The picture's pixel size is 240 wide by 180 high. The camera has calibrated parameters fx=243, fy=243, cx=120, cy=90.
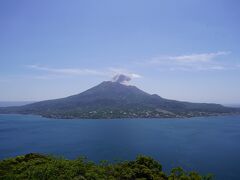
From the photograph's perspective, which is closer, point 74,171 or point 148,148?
point 74,171

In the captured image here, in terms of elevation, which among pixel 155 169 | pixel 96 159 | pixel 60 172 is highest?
pixel 60 172

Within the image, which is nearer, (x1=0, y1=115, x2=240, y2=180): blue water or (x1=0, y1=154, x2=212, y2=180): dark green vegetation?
(x1=0, y1=154, x2=212, y2=180): dark green vegetation

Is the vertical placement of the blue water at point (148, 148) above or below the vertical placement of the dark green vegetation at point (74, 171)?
below

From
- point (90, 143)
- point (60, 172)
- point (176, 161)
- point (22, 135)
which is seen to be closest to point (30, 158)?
point (60, 172)

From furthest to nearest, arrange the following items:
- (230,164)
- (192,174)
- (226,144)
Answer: (226,144) → (230,164) → (192,174)

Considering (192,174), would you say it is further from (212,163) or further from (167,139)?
(167,139)

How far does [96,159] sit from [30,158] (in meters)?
36.6

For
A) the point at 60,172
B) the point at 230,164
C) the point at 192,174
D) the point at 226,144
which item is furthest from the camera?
the point at 226,144

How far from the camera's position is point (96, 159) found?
65.3 metres

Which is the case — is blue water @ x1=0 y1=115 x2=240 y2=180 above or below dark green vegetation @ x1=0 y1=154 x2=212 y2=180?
below

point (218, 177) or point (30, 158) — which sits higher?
point (30, 158)

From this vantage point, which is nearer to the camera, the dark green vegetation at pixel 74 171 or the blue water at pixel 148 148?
the dark green vegetation at pixel 74 171

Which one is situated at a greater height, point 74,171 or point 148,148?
point 74,171

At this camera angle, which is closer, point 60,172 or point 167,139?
point 60,172
